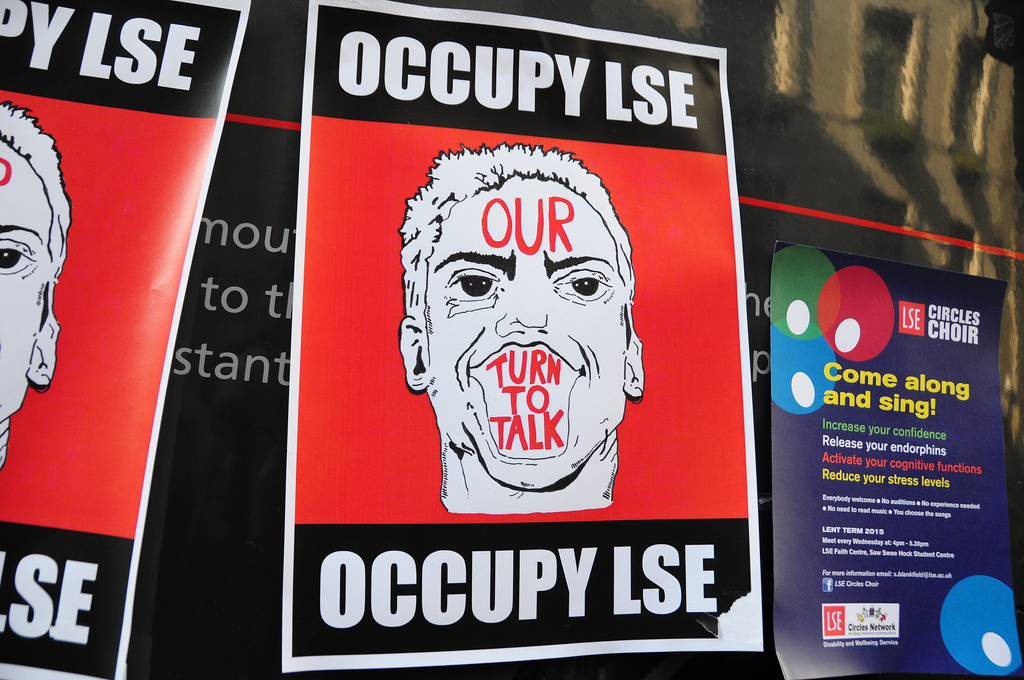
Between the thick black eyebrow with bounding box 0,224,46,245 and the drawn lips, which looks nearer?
the thick black eyebrow with bounding box 0,224,46,245

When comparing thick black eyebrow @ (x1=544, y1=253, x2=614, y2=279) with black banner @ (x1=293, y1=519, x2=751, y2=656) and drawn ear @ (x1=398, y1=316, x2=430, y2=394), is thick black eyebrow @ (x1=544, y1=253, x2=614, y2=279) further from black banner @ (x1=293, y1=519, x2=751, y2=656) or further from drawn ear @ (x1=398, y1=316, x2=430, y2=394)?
black banner @ (x1=293, y1=519, x2=751, y2=656)

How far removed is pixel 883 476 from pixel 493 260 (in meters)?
0.87

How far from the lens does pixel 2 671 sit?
39.4 inches

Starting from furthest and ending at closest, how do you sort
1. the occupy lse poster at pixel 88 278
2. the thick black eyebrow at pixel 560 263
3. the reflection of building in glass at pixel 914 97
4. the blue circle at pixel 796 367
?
the reflection of building in glass at pixel 914 97, the blue circle at pixel 796 367, the thick black eyebrow at pixel 560 263, the occupy lse poster at pixel 88 278

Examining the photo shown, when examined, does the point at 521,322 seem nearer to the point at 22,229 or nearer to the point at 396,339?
the point at 396,339

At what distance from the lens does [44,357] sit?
106cm

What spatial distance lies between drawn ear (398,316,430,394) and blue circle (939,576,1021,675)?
1096mm

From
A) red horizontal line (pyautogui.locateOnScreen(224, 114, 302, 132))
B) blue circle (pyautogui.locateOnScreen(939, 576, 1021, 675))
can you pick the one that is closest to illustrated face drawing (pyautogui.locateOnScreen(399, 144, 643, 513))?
red horizontal line (pyautogui.locateOnScreen(224, 114, 302, 132))

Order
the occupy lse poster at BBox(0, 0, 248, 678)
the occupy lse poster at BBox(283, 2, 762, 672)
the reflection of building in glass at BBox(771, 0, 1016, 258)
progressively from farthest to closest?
the reflection of building in glass at BBox(771, 0, 1016, 258) → the occupy lse poster at BBox(283, 2, 762, 672) → the occupy lse poster at BBox(0, 0, 248, 678)

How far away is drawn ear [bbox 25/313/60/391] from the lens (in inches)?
41.7

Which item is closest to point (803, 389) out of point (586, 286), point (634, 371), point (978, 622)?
point (634, 371)

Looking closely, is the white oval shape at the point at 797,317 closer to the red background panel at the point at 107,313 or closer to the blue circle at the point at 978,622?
the blue circle at the point at 978,622

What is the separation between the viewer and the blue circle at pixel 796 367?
1.39 m

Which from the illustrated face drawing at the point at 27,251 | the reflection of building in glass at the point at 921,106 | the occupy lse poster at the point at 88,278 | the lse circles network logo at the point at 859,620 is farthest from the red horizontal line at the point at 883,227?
the illustrated face drawing at the point at 27,251
